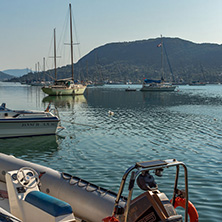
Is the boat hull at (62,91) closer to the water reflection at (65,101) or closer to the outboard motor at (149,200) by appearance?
the water reflection at (65,101)

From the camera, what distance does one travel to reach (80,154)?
16.4 meters

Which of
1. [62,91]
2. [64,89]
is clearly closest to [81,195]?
[62,91]

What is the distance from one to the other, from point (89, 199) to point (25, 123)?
45.4 feet

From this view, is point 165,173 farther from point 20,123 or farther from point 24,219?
Answer: point 20,123

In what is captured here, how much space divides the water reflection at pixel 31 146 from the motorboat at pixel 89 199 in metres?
7.77

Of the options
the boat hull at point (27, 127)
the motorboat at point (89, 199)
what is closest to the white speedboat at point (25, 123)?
the boat hull at point (27, 127)

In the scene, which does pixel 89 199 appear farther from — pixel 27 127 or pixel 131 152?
pixel 27 127

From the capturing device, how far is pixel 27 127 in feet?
65.8

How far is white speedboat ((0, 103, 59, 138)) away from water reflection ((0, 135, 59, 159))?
418mm

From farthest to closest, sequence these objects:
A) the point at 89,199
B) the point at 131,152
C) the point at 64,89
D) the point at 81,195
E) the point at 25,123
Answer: the point at 64,89, the point at 25,123, the point at 131,152, the point at 81,195, the point at 89,199

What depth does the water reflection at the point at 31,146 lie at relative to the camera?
1683 centimetres

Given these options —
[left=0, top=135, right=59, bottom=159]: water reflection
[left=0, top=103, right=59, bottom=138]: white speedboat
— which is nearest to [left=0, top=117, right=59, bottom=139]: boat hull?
[left=0, top=103, right=59, bottom=138]: white speedboat

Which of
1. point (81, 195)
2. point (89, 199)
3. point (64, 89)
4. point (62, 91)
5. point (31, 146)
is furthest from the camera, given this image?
point (64, 89)

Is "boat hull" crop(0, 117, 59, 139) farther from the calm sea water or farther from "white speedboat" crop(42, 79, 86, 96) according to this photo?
"white speedboat" crop(42, 79, 86, 96)
